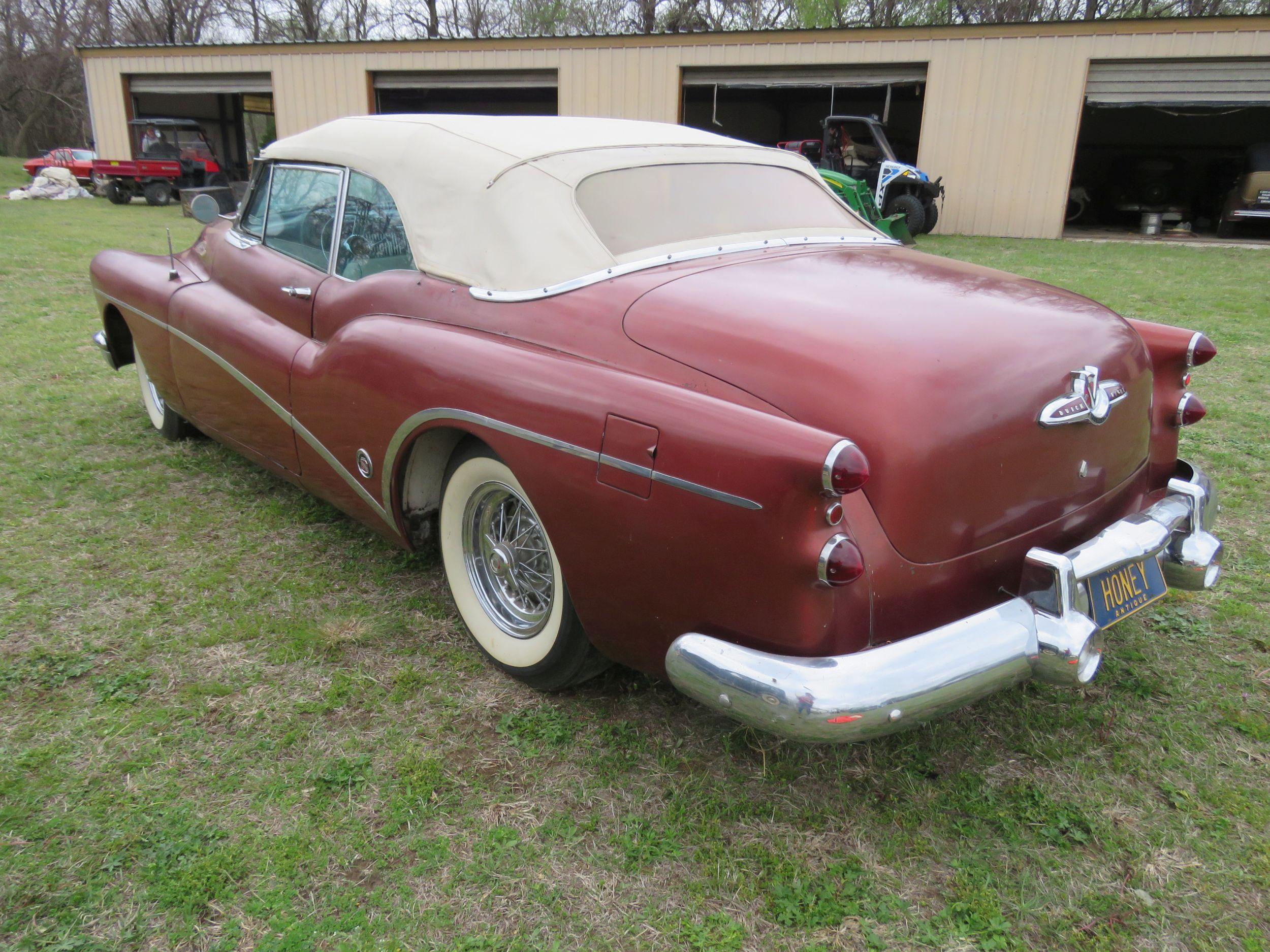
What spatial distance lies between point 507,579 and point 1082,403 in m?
1.63

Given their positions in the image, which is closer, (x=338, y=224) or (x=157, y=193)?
(x=338, y=224)

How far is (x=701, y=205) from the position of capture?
3.00 m

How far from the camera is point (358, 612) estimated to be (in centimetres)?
309

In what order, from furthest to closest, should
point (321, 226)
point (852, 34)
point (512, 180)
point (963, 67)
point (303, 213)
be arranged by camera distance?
1. point (852, 34)
2. point (963, 67)
3. point (303, 213)
4. point (321, 226)
5. point (512, 180)

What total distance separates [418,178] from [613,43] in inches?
597

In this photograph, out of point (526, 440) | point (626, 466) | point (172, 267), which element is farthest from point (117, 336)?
point (626, 466)

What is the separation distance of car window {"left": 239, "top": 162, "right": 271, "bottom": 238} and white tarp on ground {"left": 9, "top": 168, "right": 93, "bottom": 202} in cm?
2045

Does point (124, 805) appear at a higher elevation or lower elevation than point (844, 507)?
lower

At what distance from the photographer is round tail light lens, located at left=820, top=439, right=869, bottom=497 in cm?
173

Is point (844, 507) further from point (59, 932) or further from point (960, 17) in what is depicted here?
point (960, 17)

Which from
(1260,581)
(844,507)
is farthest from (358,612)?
(1260,581)

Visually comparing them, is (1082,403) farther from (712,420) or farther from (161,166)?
(161,166)

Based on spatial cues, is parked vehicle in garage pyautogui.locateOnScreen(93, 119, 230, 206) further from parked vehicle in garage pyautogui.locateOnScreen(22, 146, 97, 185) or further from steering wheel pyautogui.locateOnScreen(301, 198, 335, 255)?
steering wheel pyautogui.locateOnScreen(301, 198, 335, 255)

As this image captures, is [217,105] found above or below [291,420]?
above
